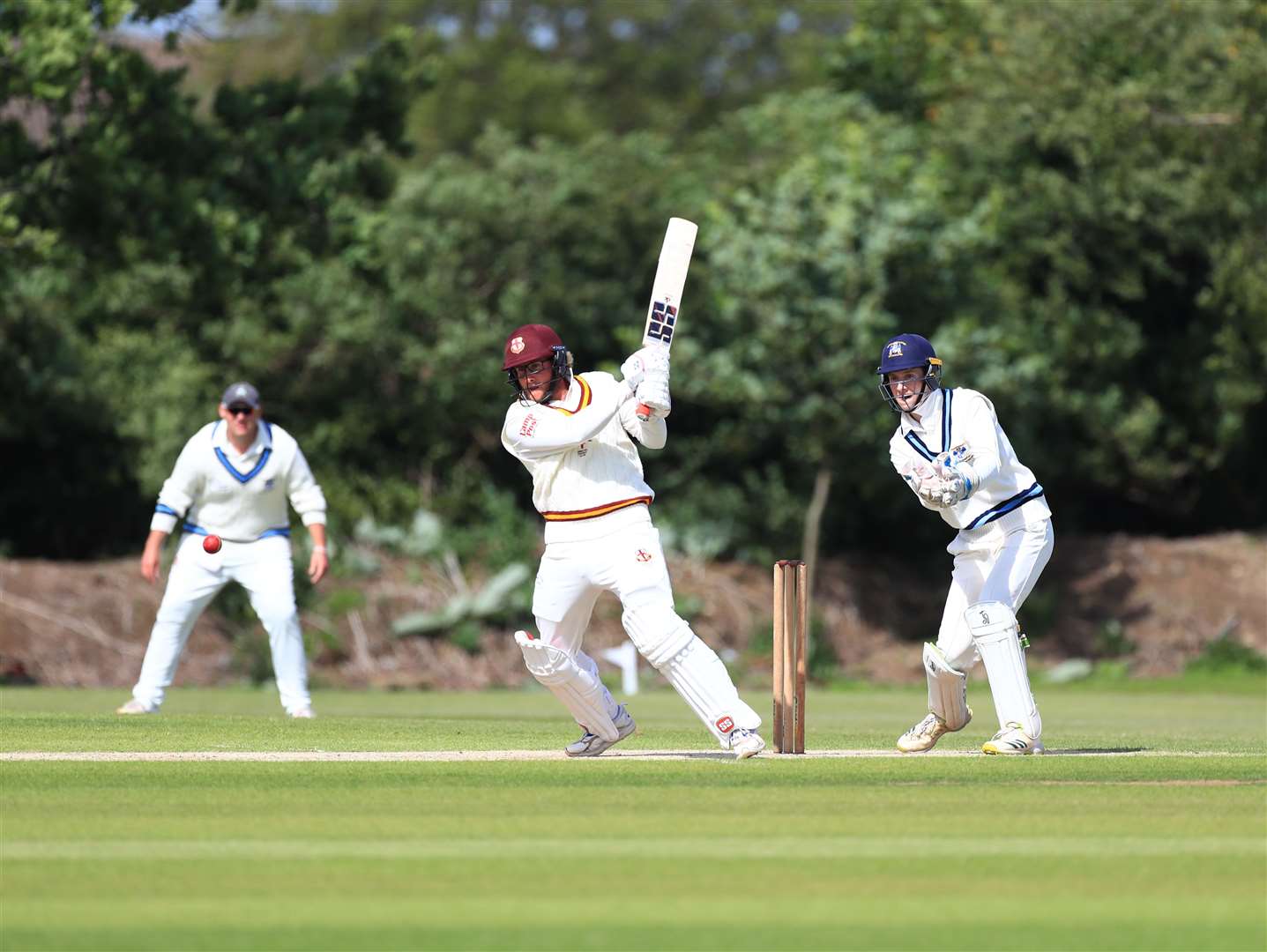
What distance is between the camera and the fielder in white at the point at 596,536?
8.52 meters

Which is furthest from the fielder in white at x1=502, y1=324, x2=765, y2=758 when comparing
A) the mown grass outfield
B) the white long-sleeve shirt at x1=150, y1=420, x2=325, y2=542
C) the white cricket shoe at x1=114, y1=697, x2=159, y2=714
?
the white cricket shoe at x1=114, y1=697, x2=159, y2=714

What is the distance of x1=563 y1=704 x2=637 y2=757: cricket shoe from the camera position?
29.1ft

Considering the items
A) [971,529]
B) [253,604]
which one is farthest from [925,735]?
[253,604]

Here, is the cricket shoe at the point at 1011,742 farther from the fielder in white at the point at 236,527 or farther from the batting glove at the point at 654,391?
the fielder in white at the point at 236,527

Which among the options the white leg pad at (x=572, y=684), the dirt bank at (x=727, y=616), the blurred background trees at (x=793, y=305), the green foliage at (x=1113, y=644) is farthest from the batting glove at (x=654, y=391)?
the green foliage at (x=1113, y=644)

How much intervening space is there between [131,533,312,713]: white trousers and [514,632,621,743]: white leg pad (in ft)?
11.8

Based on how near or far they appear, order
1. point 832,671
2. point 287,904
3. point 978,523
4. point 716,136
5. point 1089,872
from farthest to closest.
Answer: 1. point 716,136
2. point 832,671
3. point 978,523
4. point 1089,872
5. point 287,904

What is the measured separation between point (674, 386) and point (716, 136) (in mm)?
7594

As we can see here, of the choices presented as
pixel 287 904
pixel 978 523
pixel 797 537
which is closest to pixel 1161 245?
pixel 797 537

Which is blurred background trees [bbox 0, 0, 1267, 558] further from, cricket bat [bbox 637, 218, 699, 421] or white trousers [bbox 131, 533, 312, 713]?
cricket bat [bbox 637, 218, 699, 421]

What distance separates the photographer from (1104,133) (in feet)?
81.1

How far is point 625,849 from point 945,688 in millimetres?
3437

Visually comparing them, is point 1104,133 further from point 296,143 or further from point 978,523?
point 978,523

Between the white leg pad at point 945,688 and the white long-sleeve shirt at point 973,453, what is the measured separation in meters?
0.61
